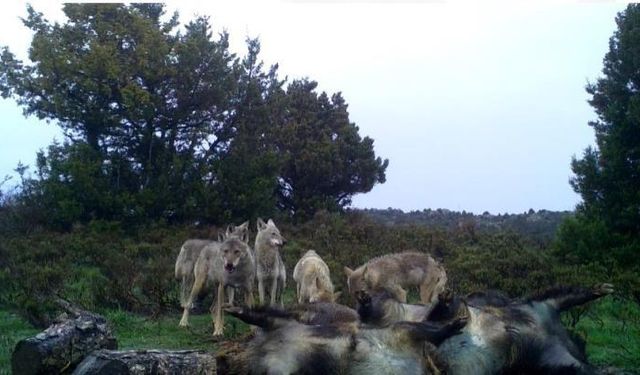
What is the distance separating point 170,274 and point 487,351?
1056 centimetres

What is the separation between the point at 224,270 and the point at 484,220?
1279 inches

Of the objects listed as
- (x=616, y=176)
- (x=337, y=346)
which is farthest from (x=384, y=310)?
(x=616, y=176)

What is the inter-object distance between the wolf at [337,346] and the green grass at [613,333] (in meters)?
3.62

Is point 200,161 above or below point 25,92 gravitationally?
below

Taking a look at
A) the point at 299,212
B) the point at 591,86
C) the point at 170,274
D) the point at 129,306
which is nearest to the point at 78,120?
the point at 299,212

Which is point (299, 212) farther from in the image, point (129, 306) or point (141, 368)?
point (141, 368)

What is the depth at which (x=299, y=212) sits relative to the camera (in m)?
33.3

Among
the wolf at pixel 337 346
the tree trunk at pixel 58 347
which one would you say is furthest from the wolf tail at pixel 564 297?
the tree trunk at pixel 58 347

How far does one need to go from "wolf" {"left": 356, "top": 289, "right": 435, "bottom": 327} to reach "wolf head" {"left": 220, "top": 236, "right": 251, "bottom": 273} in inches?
219

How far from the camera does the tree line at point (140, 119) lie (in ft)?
85.9

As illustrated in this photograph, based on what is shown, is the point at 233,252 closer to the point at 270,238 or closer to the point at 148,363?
the point at 270,238

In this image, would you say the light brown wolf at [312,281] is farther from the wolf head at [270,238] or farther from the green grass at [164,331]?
the green grass at [164,331]

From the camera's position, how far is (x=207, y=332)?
10977mm

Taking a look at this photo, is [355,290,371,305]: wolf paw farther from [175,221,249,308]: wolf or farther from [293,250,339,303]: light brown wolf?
[175,221,249,308]: wolf
